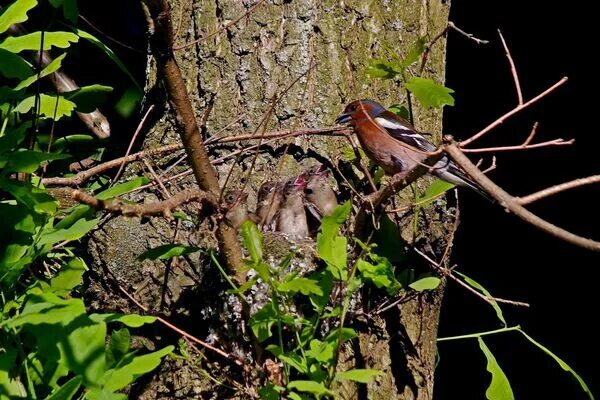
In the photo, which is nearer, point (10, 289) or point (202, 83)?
point (10, 289)

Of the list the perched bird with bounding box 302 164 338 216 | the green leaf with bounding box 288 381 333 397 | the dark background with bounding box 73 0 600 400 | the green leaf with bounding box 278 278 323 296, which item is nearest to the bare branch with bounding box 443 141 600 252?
the green leaf with bounding box 278 278 323 296

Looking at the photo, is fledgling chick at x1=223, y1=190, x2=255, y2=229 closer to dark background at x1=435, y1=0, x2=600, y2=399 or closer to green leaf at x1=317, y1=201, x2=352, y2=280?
green leaf at x1=317, y1=201, x2=352, y2=280

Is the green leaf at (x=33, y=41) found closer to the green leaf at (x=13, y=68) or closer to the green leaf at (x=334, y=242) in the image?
the green leaf at (x=13, y=68)

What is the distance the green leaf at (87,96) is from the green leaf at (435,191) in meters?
0.93

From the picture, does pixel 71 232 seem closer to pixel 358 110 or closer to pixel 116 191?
pixel 116 191

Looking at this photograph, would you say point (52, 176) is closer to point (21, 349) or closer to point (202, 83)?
point (202, 83)

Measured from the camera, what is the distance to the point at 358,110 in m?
2.77

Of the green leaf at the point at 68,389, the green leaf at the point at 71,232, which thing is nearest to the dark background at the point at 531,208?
the green leaf at the point at 71,232

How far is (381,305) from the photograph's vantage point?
2439mm

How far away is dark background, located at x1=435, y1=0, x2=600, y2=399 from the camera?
492 cm

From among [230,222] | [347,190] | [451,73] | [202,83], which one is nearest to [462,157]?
[230,222]

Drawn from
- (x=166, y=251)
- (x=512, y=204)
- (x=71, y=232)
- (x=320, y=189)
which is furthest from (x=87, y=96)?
(x=512, y=204)

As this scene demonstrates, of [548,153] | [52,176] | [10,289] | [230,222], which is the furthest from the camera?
[548,153]

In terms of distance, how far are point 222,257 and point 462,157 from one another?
2.82 feet
